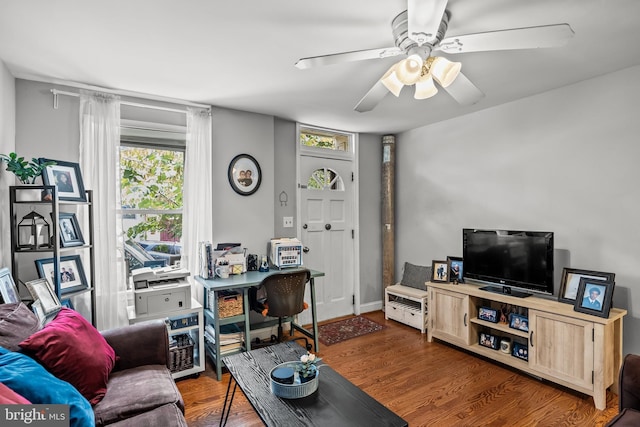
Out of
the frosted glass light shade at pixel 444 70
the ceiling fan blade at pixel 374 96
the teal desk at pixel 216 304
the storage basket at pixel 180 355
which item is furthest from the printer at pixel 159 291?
the frosted glass light shade at pixel 444 70

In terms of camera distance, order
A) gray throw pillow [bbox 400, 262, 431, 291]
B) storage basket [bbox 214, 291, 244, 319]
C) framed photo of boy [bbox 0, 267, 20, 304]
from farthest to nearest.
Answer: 1. gray throw pillow [bbox 400, 262, 431, 291]
2. storage basket [bbox 214, 291, 244, 319]
3. framed photo of boy [bbox 0, 267, 20, 304]

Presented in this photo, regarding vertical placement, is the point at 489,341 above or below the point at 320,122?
below

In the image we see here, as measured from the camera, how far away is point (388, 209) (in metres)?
4.50

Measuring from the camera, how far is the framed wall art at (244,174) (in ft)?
11.2

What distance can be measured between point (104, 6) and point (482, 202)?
3.48 m

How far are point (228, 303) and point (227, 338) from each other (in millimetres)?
325

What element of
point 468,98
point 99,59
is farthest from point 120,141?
point 468,98

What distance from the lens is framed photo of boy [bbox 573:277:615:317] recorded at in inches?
92.5

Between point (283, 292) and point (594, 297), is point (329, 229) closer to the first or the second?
point (283, 292)

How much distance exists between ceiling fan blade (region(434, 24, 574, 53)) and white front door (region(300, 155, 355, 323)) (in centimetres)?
258

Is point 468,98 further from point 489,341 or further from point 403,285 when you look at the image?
point 403,285

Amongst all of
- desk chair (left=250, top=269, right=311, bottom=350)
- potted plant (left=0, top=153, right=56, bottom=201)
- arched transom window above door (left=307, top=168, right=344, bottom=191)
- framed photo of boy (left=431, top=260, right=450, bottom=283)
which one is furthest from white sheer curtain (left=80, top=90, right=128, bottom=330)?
framed photo of boy (left=431, top=260, right=450, bottom=283)

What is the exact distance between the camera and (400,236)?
4.53 meters

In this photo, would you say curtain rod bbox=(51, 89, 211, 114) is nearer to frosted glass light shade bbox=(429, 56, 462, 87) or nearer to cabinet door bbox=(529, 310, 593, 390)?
frosted glass light shade bbox=(429, 56, 462, 87)
